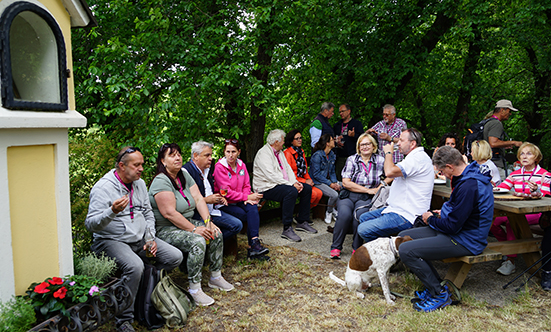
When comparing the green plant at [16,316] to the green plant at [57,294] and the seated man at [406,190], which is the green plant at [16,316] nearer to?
the green plant at [57,294]

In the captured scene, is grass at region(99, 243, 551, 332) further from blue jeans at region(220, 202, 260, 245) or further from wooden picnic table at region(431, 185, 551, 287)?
A: blue jeans at region(220, 202, 260, 245)

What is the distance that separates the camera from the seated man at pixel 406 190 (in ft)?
13.7

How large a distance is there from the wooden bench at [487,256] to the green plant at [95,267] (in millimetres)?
3060

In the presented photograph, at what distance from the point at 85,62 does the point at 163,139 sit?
2.15 metres

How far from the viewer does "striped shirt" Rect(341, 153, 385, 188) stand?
212 inches

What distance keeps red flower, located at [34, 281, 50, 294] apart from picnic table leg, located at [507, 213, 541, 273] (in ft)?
15.3

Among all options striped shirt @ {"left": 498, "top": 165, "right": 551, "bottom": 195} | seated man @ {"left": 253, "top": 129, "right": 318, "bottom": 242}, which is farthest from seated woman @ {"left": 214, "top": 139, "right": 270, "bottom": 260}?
striped shirt @ {"left": 498, "top": 165, "right": 551, "bottom": 195}

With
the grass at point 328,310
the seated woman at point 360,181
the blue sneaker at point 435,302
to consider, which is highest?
the seated woman at point 360,181

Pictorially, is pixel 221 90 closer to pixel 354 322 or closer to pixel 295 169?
pixel 295 169

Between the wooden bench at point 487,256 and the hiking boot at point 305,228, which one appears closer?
the wooden bench at point 487,256

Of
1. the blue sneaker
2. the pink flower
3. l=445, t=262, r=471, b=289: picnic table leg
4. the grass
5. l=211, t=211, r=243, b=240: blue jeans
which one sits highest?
the pink flower

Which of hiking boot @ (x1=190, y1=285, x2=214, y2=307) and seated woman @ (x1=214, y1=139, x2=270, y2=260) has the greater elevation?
seated woman @ (x1=214, y1=139, x2=270, y2=260)

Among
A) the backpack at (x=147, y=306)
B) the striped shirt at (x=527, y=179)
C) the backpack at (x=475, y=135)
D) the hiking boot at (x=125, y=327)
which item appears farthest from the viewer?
the backpack at (x=475, y=135)

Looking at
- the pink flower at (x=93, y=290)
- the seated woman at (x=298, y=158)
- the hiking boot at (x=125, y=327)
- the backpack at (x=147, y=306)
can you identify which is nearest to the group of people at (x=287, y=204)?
the hiking boot at (x=125, y=327)
